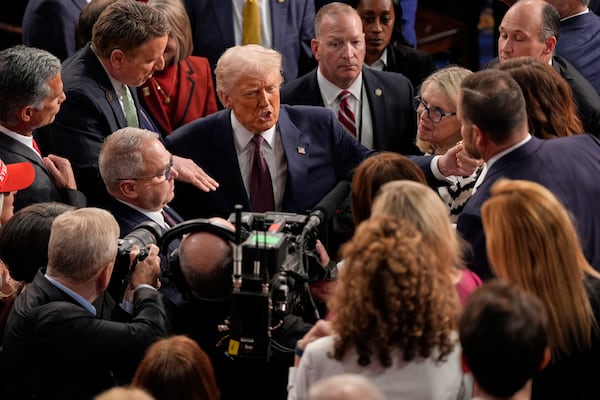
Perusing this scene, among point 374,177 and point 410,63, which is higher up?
point 374,177

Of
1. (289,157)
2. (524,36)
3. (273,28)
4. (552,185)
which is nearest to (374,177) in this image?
(552,185)

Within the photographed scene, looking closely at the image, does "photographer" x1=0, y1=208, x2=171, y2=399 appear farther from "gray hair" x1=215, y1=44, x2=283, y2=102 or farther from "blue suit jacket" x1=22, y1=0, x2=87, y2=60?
"blue suit jacket" x1=22, y1=0, x2=87, y2=60

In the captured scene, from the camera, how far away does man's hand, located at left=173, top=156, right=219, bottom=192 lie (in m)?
4.20

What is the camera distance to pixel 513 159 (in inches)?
136

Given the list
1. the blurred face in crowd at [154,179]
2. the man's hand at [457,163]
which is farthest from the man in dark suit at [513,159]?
the blurred face in crowd at [154,179]

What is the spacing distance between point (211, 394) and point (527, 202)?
1125mm

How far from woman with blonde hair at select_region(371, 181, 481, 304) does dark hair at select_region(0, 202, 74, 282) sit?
1240 millimetres

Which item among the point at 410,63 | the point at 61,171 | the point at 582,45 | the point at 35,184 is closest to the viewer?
the point at 35,184

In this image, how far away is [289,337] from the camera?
131 inches

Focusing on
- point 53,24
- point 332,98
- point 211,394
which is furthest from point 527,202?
point 53,24

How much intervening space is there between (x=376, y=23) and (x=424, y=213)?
9.70 ft

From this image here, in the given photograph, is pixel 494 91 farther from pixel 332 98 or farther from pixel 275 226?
pixel 332 98

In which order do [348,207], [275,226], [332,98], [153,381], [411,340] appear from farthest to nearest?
[332,98]
[348,207]
[275,226]
[153,381]
[411,340]

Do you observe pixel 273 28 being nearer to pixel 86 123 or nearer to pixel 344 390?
pixel 86 123
